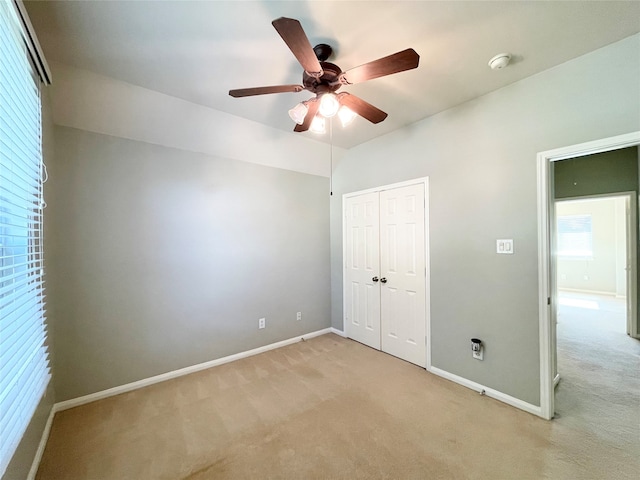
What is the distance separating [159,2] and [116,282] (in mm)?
2276

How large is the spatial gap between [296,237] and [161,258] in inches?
67.0

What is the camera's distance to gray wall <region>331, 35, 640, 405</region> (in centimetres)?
182

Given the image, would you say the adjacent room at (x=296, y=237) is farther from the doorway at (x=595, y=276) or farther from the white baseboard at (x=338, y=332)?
the white baseboard at (x=338, y=332)

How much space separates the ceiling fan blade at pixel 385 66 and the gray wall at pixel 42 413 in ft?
7.50

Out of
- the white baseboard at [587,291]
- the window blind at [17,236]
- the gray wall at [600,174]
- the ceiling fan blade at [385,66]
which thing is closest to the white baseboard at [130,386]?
the window blind at [17,236]

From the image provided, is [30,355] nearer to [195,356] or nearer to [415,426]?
[195,356]

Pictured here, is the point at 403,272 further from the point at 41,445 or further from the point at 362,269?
the point at 41,445

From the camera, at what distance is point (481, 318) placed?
2.38m

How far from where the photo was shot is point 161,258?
2645 millimetres

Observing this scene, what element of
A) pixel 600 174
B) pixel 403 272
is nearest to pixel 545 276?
pixel 403 272

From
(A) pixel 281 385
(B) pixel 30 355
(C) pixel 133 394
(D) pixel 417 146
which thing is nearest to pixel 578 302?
(D) pixel 417 146

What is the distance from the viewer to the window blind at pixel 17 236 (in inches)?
44.7

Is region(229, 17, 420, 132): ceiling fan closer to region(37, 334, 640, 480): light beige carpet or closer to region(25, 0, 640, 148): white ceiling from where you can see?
region(25, 0, 640, 148): white ceiling

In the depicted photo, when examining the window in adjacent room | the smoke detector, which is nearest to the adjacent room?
the smoke detector
